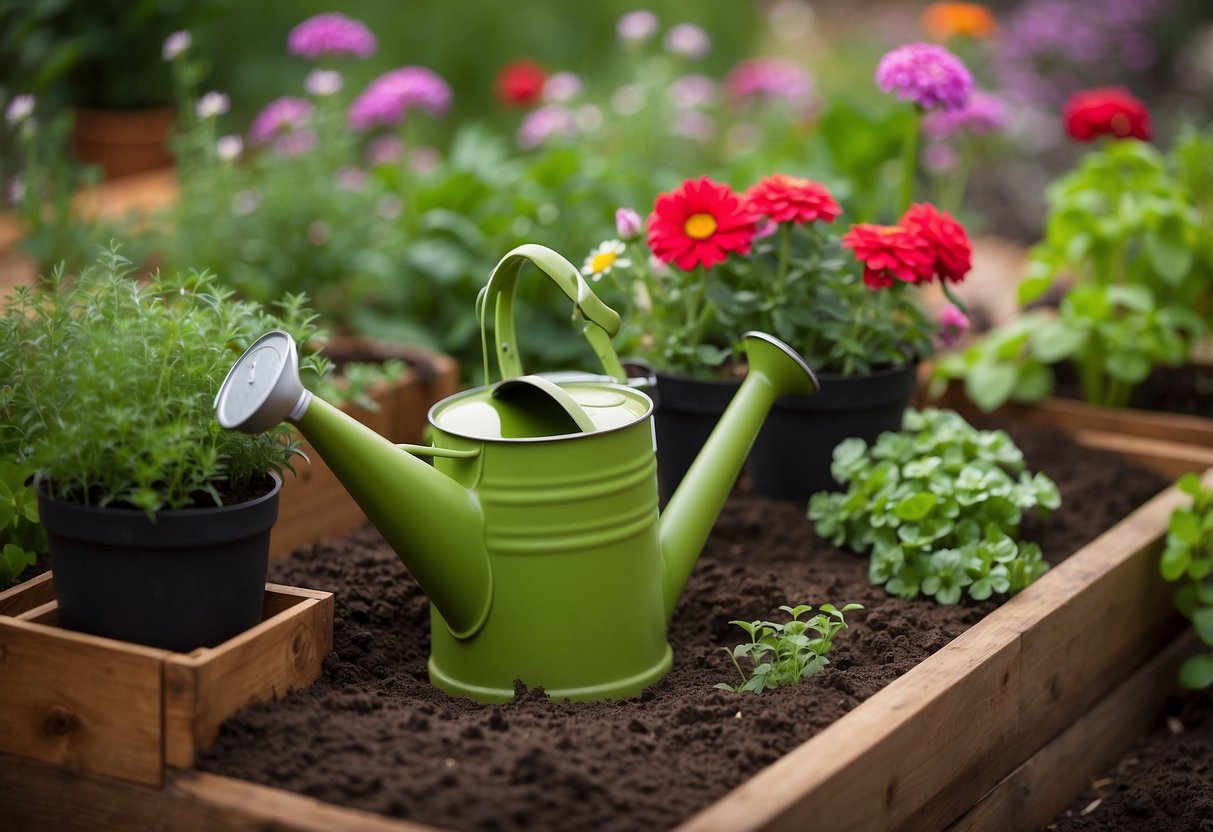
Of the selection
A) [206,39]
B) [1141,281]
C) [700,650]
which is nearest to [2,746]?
[700,650]

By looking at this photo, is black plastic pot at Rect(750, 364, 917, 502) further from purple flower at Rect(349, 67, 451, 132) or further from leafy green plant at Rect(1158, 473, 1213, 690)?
purple flower at Rect(349, 67, 451, 132)

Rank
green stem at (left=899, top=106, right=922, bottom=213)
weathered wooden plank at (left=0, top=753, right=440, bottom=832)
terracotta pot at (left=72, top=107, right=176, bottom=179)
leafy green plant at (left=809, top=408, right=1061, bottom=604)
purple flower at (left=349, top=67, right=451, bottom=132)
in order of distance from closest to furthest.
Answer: weathered wooden plank at (left=0, top=753, right=440, bottom=832) → leafy green plant at (left=809, top=408, right=1061, bottom=604) → green stem at (left=899, top=106, right=922, bottom=213) → purple flower at (left=349, top=67, right=451, bottom=132) → terracotta pot at (left=72, top=107, right=176, bottom=179)

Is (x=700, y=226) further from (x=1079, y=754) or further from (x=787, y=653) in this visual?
(x=1079, y=754)

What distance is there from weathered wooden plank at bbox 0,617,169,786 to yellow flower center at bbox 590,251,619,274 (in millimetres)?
1050

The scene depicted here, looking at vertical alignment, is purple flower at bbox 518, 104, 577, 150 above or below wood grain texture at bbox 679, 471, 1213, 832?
above

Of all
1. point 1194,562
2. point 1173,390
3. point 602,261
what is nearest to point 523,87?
point 602,261

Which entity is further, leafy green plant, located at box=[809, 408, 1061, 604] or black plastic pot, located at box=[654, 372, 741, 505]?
black plastic pot, located at box=[654, 372, 741, 505]

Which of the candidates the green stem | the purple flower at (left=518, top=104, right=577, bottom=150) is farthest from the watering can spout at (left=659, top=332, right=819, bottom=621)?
the purple flower at (left=518, top=104, right=577, bottom=150)

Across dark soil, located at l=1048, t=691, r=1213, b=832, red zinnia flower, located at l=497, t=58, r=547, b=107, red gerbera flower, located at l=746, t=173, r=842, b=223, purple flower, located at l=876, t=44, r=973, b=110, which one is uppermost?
purple flower, located at l=876, t=44, r=973, b=110

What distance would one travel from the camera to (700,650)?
201cm

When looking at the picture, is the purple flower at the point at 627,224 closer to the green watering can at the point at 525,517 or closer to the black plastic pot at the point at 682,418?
the black plastic pot at the point at 682,418

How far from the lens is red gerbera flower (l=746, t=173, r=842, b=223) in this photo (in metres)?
2.32

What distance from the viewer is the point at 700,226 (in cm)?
229

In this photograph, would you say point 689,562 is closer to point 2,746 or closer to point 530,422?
point 530,422
